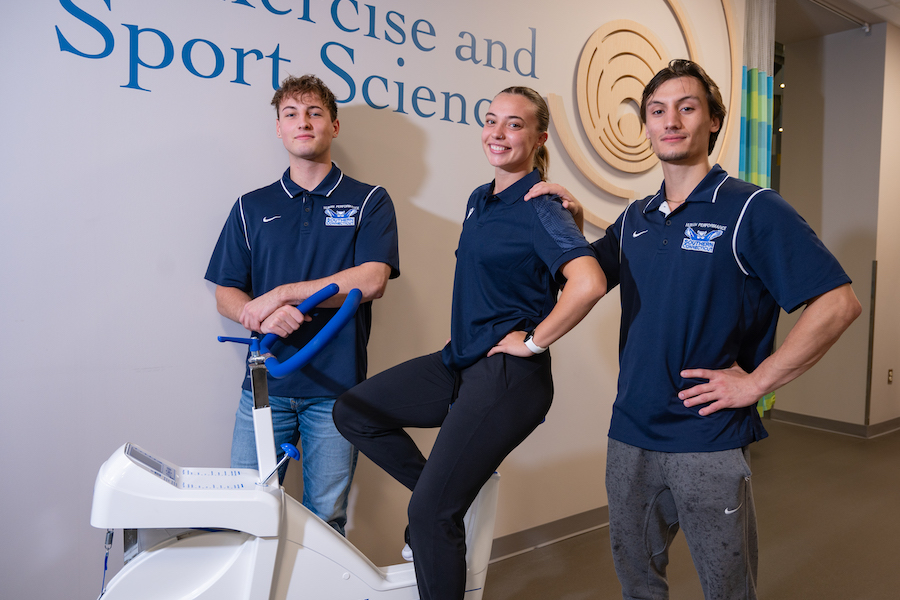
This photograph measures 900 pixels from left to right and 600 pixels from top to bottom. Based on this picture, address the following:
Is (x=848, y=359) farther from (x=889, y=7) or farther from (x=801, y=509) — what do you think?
(x=889, y=7)

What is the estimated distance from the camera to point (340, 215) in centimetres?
212

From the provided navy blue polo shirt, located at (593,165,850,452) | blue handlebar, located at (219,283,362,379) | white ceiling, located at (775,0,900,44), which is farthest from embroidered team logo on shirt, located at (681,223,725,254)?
white ceiling, located at (775,0,900,44)

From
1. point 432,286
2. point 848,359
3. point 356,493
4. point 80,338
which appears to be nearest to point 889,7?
point 848,359

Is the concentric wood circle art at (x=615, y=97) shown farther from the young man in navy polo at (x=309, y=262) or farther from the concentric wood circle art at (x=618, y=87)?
the young man in navy polo at (x=309, y=262)

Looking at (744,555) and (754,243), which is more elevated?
(754,243)

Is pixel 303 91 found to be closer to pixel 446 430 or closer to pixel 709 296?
pixel 446 430

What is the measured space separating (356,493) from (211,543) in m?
1.16

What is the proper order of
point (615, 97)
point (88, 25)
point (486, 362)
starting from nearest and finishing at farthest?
point (486, 362), point (88, 25), point (615, 97)

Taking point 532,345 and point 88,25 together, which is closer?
point 532,345

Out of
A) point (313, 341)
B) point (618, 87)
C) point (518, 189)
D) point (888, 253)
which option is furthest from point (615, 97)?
point (888, 253)

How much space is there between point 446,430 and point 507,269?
46 centimetres

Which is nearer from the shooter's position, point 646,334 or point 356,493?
point 646,334

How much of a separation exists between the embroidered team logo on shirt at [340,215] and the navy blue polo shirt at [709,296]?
3.10ft

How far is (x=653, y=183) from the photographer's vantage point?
3508mm
